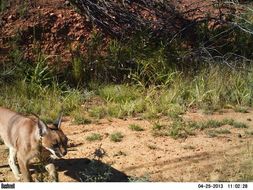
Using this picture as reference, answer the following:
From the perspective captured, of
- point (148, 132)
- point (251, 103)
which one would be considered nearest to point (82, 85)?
point (148, 132)

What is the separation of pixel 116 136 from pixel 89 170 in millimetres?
1043

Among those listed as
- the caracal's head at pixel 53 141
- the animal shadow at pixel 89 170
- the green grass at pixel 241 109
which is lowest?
the green grass at pixel 241 109

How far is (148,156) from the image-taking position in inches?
300

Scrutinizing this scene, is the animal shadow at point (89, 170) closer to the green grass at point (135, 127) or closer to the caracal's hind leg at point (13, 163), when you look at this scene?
the caracal's hind leg at point (13, 163)

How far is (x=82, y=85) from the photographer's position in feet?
31.9

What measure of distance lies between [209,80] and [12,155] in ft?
12.0

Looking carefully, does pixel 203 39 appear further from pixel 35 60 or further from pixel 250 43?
pixel 35 60

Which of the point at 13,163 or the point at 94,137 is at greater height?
the point at 13,163

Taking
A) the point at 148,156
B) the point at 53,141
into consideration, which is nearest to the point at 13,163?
the point at 53,141
